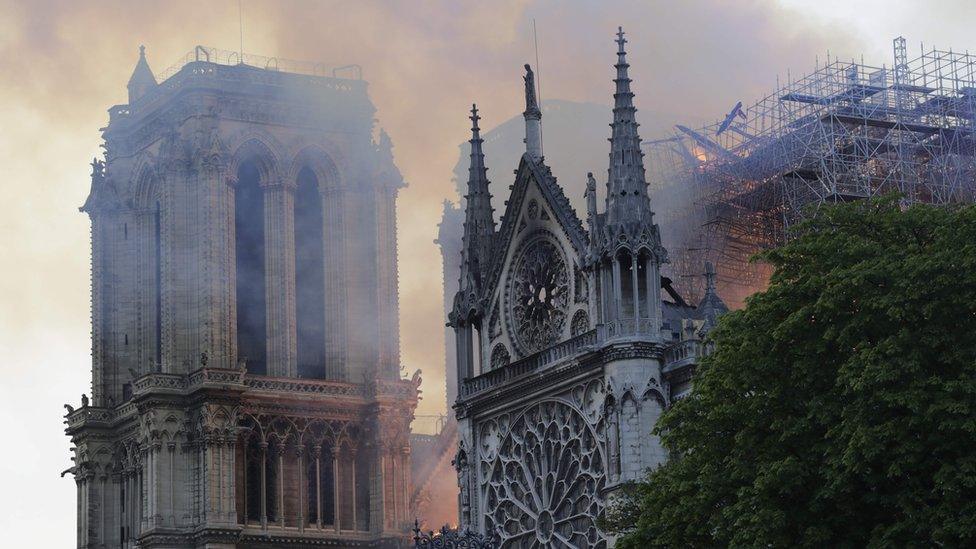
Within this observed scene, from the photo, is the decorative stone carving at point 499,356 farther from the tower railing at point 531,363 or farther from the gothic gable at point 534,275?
the tower railing at point 531,363

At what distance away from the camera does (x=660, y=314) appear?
69000 millimetres

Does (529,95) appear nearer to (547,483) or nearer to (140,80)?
(547,483)

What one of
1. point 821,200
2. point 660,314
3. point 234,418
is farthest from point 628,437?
point 234,418

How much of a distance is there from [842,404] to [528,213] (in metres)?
23.8

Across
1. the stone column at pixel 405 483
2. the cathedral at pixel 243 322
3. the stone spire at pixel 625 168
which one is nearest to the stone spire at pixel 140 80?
the cathedral at pixel 243 322

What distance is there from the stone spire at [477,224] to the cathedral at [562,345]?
0.14 ft

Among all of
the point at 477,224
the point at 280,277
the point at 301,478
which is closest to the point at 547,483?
the point at 477,224

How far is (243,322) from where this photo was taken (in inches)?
4033

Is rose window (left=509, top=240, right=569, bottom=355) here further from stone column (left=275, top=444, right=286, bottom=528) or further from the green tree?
stone column (left=275, top=444, right=286, bottom=528)

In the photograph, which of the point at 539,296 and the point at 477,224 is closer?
the point at 539,296

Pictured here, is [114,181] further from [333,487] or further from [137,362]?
[333,487]

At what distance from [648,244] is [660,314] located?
1.98 metres

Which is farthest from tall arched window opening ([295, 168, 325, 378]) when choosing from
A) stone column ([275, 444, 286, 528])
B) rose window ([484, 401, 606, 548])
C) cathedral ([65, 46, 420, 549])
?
rose window ([484, 401, 606, 548])

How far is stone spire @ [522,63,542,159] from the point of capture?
75188mm
